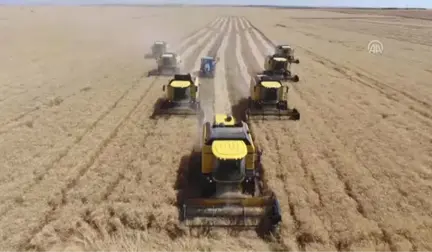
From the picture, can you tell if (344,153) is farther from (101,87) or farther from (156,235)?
(101,87)

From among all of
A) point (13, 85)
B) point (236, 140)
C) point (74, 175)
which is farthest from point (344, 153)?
point (13, 85)

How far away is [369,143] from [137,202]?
9330 mm

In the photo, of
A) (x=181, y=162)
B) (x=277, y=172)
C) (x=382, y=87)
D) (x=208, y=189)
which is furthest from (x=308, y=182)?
(x=382, y=87)

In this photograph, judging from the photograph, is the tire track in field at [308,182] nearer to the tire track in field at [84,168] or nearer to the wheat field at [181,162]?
the wheat field at [181,162]

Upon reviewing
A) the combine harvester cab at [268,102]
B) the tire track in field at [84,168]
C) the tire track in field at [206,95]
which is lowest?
the tire track in field at [84,168]

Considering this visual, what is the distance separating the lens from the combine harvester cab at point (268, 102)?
17312mm

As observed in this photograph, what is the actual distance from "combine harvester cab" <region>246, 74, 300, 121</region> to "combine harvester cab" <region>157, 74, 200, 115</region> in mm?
2612

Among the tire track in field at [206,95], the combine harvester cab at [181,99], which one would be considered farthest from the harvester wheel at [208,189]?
the combine harvester cab at [181,99]

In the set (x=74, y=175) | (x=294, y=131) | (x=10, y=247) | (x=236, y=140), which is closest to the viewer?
(x=10, y=247)

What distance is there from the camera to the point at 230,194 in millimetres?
10195

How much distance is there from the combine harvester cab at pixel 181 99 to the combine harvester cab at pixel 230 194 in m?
7.25

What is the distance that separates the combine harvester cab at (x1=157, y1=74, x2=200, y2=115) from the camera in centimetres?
1755

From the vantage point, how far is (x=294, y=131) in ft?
52.0

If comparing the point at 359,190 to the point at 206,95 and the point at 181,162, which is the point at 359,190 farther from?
the point at 206,95
